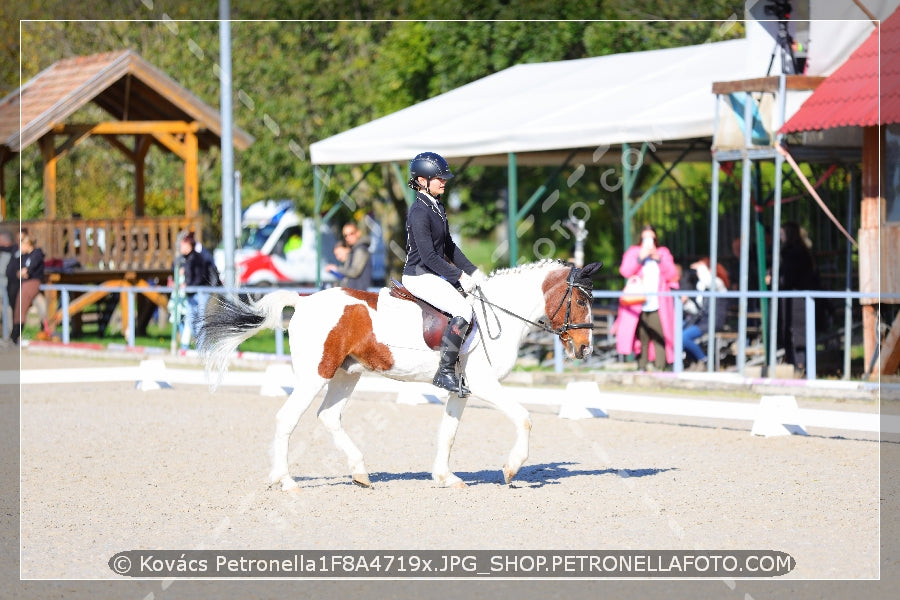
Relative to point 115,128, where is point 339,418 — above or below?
below

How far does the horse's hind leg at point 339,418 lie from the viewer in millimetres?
10141

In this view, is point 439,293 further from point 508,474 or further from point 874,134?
point 874,134

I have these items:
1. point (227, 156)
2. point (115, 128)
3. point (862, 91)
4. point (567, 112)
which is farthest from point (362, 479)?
point (115, 128)

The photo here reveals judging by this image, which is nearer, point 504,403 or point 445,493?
point 445,493

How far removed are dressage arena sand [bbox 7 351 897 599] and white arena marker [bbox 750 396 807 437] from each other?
0.58ft

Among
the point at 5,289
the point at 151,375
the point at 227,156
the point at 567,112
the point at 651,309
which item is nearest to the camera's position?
the point at 151,375

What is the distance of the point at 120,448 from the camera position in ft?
41.4

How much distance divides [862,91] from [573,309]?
7358 mm

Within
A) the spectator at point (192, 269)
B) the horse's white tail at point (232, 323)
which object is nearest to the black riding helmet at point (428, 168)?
the horse's white tail at point (232, 323)

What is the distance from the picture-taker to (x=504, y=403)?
10102 millimetres
